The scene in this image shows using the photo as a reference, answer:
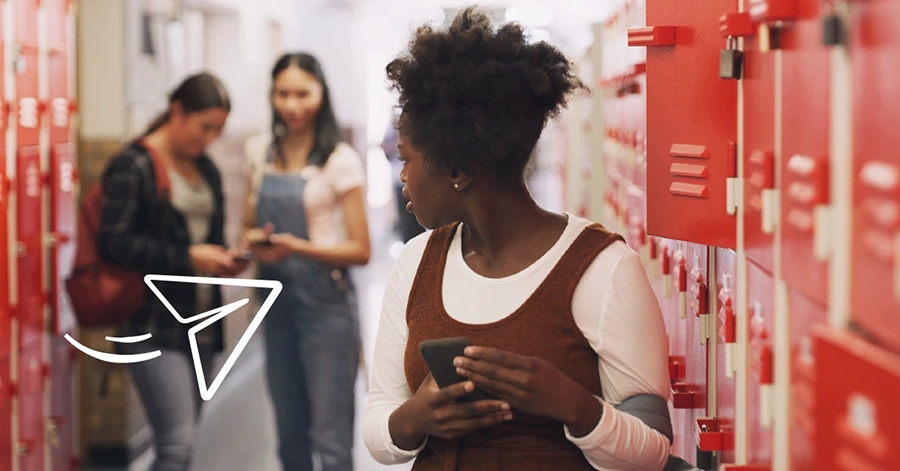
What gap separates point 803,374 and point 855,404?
0.74ft

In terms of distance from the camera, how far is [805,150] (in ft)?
3.67

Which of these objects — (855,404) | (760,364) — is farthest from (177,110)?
(855,404)

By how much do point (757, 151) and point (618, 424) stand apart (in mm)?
391

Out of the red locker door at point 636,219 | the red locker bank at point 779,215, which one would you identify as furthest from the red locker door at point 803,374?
the red locker door at point 636,219

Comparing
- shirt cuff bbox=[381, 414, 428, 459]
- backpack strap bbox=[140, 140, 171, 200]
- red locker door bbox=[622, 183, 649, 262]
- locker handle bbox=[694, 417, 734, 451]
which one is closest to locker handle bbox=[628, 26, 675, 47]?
locker handle bbox=[694, 417, 734, 451]

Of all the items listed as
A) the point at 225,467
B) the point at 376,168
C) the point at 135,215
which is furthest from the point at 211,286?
the point at 376,168

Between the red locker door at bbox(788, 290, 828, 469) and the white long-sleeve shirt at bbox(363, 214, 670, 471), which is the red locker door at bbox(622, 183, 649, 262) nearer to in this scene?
the white long-sleeve shirt at bbox(363, 214, 670, 471)

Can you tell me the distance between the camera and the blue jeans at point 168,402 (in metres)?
3.34

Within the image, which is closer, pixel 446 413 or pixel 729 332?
pixel 446 413

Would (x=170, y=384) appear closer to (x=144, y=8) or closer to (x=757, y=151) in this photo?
(x=144, y=8)

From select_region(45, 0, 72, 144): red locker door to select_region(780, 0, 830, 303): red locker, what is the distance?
2.99 m

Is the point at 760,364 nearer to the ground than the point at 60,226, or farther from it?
nearer to the ground

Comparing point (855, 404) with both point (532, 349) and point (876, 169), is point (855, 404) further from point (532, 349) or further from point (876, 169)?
point (532, 349)

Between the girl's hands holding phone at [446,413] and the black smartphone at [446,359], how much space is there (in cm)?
1
